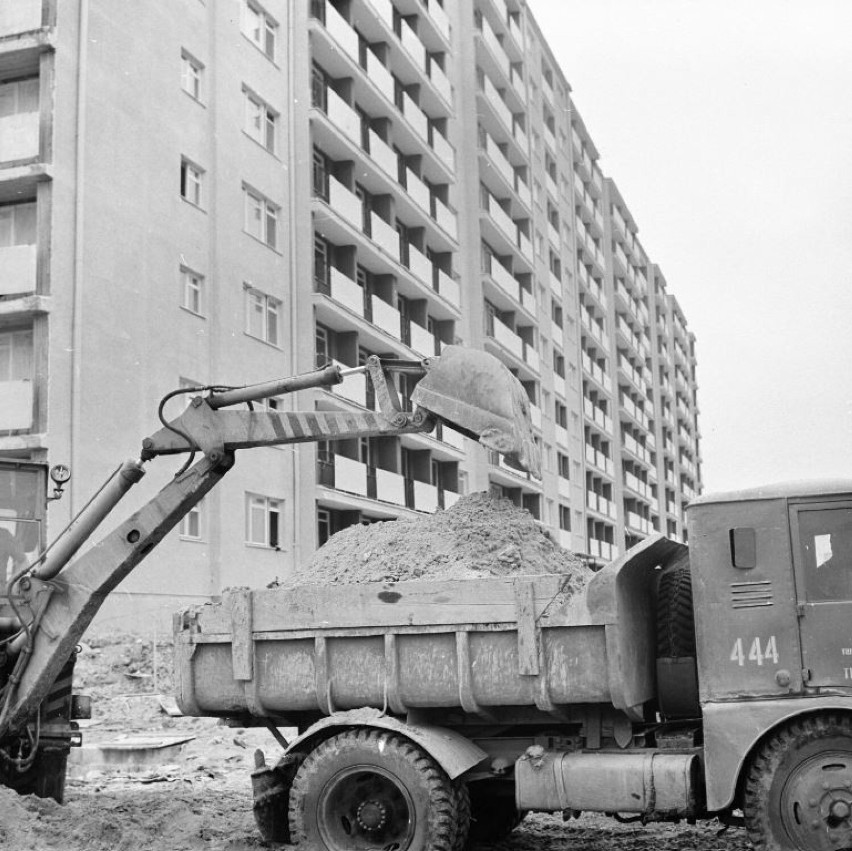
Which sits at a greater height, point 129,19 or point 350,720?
point 129,19

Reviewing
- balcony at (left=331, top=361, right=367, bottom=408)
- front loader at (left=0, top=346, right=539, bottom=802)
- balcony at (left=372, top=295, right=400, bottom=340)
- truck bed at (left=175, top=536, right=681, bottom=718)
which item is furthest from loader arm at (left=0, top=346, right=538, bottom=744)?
balcony at (left=372, top=295, right=400, bottom=340)

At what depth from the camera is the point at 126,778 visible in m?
13.0

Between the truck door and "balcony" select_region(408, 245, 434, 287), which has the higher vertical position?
"balcony" select_region(408, 245, 434, 287)

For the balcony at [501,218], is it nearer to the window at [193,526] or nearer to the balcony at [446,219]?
the balcony at [446,219]

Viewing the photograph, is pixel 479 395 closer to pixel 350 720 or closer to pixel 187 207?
pixel 350 720

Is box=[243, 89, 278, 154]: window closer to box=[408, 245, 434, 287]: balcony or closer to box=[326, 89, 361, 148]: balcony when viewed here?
box=[326, 89, 361, 148]: balcony

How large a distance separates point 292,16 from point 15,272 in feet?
40.3

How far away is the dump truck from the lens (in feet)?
23.8

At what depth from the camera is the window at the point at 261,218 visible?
27.8m

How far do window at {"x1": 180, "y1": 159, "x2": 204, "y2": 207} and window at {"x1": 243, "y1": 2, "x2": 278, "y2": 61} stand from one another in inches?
182

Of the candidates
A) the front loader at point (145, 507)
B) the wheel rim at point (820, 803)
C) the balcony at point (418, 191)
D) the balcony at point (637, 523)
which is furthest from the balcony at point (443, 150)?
the wheel rim at point (820, 803)

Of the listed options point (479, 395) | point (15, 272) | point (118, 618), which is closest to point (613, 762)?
point (479, 395)

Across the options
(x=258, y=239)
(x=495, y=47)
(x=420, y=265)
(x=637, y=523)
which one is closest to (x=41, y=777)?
(x=258, y=239)

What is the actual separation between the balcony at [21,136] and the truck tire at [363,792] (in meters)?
17.3
